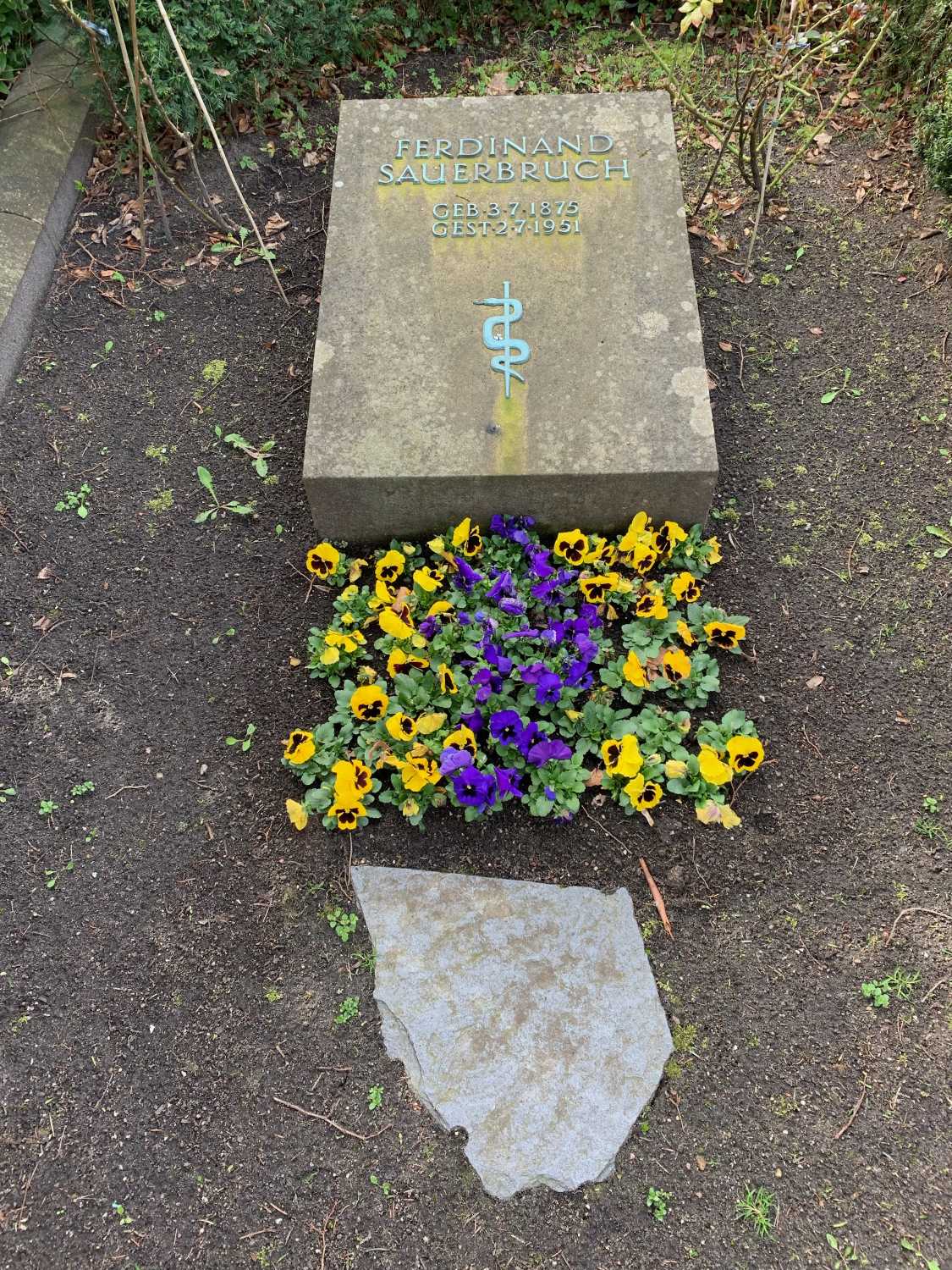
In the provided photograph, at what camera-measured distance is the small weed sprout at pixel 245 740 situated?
2.98 metres

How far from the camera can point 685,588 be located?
301 cm

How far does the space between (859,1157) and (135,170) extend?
5.32 m

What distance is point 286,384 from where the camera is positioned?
3.83 meters

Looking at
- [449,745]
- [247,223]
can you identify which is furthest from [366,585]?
[247,223]

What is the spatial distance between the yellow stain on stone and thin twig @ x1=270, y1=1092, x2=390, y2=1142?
6.90ft

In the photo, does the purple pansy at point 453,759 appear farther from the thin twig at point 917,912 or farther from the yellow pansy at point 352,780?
the thin twig at point 917,912

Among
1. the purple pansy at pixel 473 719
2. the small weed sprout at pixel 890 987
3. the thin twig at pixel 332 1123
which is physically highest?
the purple pansy at pixel 473 719

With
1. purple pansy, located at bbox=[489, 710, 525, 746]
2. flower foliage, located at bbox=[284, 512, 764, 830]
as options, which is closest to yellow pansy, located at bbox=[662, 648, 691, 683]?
flower foliage, located at bbox=[284, 512, 764, 830]

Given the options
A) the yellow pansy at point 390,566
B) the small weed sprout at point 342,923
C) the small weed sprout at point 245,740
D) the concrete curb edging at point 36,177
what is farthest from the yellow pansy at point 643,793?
the concrete curb edging at point 36,177

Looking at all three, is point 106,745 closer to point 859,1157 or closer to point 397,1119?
point 397,1119

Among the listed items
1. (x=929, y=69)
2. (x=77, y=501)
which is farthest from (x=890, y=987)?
(x=929, y=69)

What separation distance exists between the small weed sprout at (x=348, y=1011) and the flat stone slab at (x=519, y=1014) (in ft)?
0.24

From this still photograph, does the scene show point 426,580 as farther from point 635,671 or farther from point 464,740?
point 635,671

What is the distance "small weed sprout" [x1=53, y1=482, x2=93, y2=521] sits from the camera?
3.53 metres
